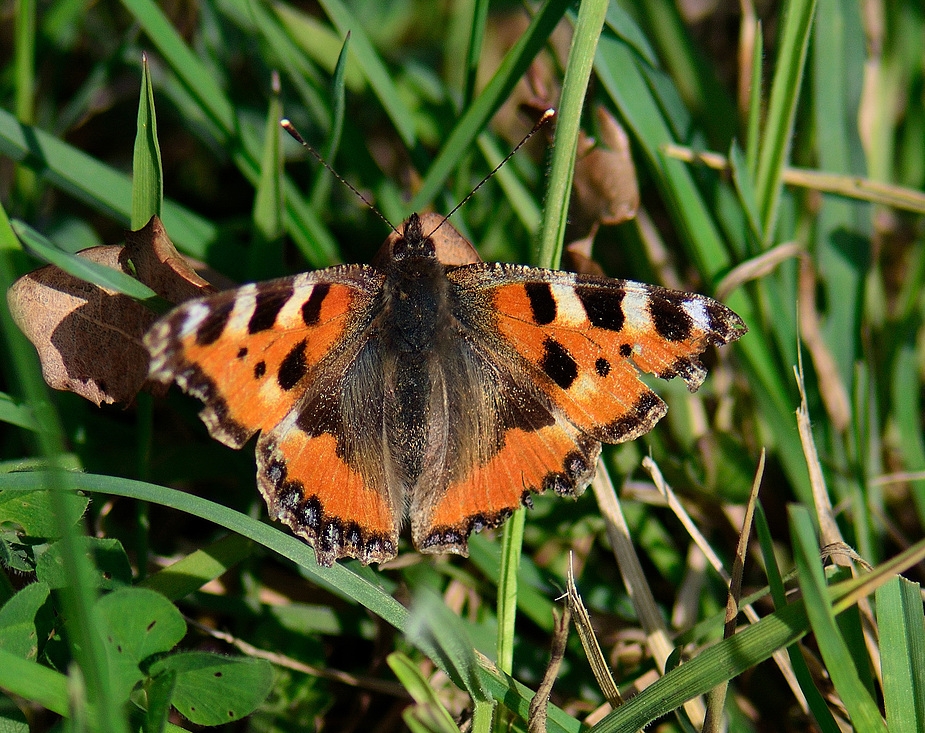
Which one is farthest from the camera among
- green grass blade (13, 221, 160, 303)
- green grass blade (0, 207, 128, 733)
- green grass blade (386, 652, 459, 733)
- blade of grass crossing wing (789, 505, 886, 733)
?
green grass blade (13, 221, 160, 303)

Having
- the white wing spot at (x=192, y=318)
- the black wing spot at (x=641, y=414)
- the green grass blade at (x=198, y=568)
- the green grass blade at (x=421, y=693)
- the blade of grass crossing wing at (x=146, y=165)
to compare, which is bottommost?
the green grass blade at (x=421, y=693)

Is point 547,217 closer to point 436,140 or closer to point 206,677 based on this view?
point 436,140

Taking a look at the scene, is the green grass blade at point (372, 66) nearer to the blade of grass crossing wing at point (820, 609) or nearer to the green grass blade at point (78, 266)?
the green grass blade at point (78, 266)

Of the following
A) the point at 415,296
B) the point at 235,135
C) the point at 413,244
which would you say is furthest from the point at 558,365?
the point at 235,135

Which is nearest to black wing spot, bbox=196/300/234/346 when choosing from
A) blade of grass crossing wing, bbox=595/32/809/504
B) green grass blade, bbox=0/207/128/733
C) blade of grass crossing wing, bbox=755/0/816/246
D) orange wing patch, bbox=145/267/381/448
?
orange wing patch, bbox=145/267/381/448

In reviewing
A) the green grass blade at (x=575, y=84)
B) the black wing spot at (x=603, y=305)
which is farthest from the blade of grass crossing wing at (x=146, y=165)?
the black wing spot at (x=603, y=305)

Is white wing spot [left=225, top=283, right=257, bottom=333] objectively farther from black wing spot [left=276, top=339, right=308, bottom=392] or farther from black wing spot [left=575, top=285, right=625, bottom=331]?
black wing spot [left=575, top=285, right=625, bottom=331]
